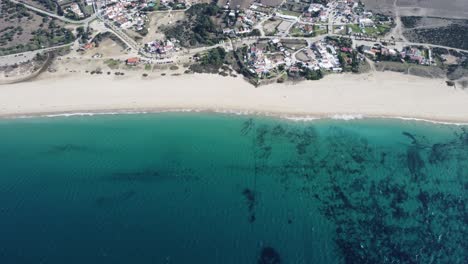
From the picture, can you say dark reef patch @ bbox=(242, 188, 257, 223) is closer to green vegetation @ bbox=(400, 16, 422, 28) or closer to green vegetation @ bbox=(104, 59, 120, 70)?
green vegetation @ bbox=(104, 59, 120, 70)

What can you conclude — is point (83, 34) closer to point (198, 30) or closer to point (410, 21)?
point (198, 30)

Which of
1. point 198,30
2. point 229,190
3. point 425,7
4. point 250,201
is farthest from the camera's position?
point 425,7

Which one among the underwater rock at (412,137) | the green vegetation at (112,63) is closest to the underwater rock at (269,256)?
the underwater rock at (412,137)

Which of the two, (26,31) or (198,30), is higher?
(198,30)

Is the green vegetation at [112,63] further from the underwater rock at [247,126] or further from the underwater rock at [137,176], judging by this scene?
the underwater rock at [247,126]

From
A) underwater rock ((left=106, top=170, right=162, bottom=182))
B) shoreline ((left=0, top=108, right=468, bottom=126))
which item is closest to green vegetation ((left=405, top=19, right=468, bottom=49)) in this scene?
shoreline ((left=0, top=108, right=468, bottom=126))

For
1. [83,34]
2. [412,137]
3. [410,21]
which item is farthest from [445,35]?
[83,34]

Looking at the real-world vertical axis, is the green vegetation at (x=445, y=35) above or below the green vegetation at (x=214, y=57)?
above
